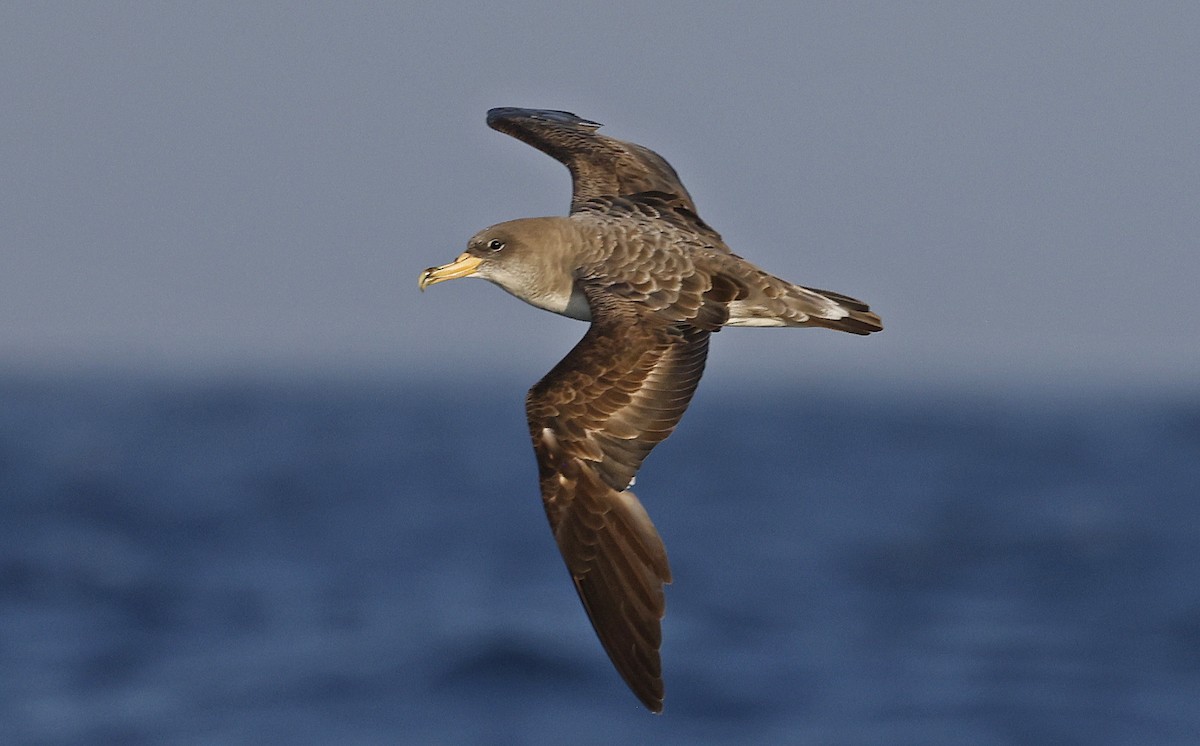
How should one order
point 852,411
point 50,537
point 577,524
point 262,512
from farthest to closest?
point 852,411 → point 262,512 → point 50,537 → point 577,524

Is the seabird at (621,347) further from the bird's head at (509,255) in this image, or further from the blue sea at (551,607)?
the blue sea at (551,607)

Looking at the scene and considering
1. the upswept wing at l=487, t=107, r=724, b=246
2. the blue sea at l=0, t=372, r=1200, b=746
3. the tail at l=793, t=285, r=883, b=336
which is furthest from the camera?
the blue sea at l=0, t=372, r=1200, b=746

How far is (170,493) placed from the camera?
47.1 meters

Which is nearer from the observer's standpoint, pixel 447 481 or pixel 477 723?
pixel 477 723

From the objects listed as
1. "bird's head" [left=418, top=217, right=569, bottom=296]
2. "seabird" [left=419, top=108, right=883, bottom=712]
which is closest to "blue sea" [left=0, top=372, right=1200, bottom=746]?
"bird's head" [left=418, top=217, right=569, bottom=296]

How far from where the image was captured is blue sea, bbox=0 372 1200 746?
25.0m

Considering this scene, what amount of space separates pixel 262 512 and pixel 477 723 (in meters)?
20.1

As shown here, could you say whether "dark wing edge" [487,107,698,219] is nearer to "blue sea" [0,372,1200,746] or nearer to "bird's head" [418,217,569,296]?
"bird's head" [418,217,569,296]

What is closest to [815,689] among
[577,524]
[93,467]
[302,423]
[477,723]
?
[477,723]

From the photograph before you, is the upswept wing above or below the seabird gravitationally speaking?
above

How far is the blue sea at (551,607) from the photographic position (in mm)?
25016

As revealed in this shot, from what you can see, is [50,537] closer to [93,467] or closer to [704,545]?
[704,545]

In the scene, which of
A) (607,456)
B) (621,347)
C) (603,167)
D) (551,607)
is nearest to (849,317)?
(621,347)

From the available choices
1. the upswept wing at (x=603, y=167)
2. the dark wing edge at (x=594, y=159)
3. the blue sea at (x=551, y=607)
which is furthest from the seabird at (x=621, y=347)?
the blue sea at (x=551, y=607)
